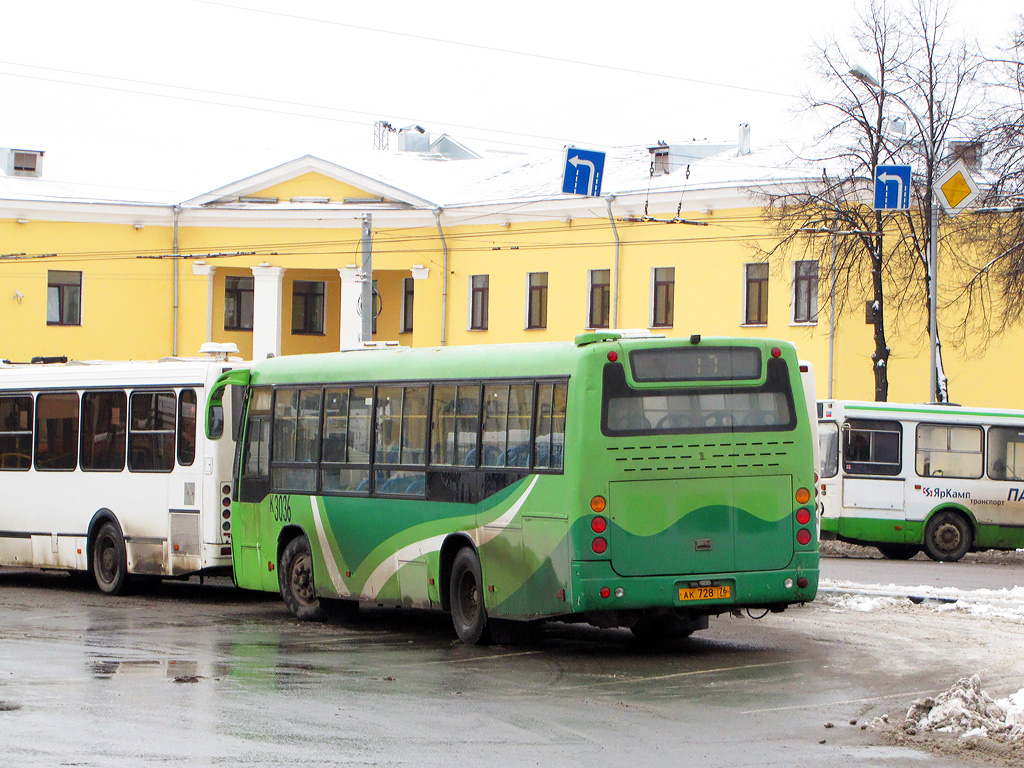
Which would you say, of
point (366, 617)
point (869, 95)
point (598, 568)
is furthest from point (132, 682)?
point (869, 95)

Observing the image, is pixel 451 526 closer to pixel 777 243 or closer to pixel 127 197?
pixel 777 243

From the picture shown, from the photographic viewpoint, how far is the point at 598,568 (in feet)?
41.0

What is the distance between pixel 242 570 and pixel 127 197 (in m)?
33.6

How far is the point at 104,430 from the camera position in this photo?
19.5 metres

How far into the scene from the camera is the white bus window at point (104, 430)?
757 inches

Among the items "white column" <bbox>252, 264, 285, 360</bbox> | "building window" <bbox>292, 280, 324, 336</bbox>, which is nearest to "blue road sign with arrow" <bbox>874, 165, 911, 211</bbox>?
"white column" <bbox>252, 264, 285, 360</bbox>

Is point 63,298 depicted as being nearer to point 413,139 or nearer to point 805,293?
point 413,139

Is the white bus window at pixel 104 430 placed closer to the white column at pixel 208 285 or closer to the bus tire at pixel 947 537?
the bus tire at pixel 947 537

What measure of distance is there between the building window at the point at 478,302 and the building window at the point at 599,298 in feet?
12.3

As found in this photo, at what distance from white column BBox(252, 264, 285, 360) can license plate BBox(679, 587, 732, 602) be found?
37.0 metres

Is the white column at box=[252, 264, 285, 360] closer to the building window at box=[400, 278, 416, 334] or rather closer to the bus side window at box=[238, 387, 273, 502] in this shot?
the building window at box=[400, 278, 416, 334]

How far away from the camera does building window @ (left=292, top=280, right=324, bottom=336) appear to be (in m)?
52.2

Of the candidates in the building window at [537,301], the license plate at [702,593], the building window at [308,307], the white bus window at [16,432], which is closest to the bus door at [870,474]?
the white bus window at [16,432]

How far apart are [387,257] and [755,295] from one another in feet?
40.6
